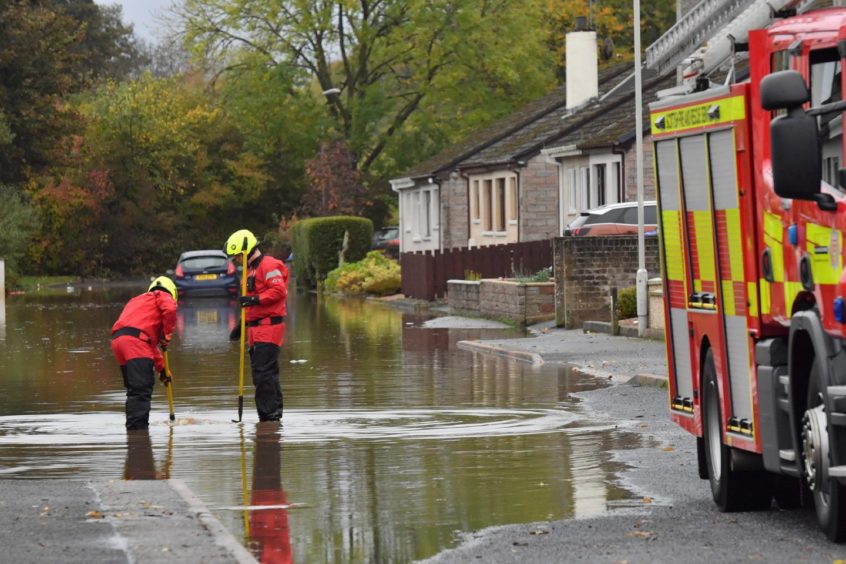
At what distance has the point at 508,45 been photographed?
2815 inches

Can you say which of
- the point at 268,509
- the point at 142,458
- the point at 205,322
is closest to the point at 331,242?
the point at 205,322

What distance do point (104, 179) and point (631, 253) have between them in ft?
151

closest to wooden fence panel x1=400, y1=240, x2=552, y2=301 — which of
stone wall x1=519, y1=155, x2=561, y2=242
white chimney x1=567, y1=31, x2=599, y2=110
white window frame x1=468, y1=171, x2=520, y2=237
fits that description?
stone wall x1=519, y1=155, x2=561, y2=242

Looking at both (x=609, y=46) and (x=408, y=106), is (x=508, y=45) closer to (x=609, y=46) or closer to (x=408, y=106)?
(x=408, y=106)

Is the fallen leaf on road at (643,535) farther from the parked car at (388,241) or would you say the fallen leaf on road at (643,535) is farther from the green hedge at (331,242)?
the parked car at (388,241)

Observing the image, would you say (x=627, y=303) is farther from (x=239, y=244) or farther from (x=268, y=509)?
(x=268, y=509)

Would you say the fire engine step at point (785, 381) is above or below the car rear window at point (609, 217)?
below

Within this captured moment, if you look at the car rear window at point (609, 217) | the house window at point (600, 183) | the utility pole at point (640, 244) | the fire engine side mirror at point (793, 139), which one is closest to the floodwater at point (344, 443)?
the fire engine side mirror at point (793, 139)

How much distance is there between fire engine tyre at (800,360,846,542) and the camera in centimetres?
930

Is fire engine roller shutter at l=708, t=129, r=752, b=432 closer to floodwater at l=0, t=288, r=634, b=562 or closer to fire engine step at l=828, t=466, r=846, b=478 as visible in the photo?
floodwater at l=0, t=288, r=634, b=562

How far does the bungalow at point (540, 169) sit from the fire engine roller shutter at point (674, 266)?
31.0 metres

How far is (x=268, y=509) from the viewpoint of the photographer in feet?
37.9

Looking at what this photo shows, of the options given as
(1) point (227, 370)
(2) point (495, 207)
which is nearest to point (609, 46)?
(2) point (495, 207)

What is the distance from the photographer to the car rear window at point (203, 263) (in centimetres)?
5319
